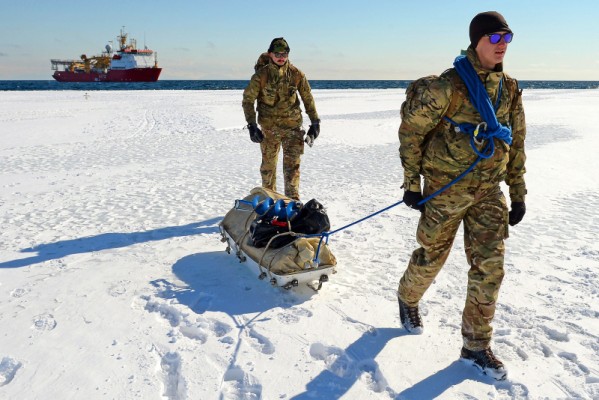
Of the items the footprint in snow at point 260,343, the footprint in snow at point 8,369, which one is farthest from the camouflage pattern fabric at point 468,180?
the footprint in snow at point 8,369

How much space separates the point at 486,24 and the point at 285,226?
2.37 metres

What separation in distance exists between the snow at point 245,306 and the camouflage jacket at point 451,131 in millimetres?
1250

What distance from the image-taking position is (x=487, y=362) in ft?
9.96

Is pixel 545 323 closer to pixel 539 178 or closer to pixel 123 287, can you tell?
pixel 123 287

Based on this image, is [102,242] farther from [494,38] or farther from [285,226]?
[494,38]

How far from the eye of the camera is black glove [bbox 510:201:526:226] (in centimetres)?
327

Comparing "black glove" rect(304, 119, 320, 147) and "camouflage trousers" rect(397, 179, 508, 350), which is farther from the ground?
"black glove" rect(304, 119, 320, 147)

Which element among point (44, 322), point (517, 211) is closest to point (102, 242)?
point (44, 322)

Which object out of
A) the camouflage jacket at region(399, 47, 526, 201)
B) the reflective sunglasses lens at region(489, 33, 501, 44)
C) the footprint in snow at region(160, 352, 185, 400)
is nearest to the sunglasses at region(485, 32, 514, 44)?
the reflective sunglasses lens at region(489, 33, 501, 44)

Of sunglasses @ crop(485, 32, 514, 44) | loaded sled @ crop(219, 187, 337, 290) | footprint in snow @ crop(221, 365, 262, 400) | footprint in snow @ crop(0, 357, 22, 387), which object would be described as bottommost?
footprint in snow @ crop(221, 365, 262, 400)

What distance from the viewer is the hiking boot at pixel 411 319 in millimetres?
3541

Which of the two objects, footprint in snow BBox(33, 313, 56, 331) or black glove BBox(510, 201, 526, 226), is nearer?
black glove BBox(510, 201, 526, 226)

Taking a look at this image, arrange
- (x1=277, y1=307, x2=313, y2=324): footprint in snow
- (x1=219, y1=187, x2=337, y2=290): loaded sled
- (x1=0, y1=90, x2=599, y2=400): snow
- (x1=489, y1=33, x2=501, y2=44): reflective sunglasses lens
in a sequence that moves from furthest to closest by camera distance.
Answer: (x1=219, y1=187, x2=337, y2=290): loaded sled < (x1=277, y1=307, x2=313, y2=324): footprint in snow < (x1=0, y1=90, x2=599, y2=400): snow < (x1=489, y1=33, x2=501, y2=44): reflective sunglasses lens

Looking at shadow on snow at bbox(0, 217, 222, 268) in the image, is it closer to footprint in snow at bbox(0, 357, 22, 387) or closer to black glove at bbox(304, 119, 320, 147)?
black glove at bbox(304, 119, 320, 147)
